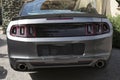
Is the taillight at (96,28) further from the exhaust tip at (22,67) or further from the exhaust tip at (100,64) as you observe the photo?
the exhaust tip at (22,67)

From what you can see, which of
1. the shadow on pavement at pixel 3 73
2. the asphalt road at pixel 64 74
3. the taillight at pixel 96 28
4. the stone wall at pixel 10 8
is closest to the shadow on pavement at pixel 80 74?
the asphalt road at pixel 64 74

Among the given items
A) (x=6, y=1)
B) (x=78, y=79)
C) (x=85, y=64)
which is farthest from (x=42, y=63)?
(x=6, y=1)

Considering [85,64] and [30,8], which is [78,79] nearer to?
[85,64]

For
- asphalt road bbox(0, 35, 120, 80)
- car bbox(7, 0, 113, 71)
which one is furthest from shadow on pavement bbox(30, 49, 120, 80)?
car bbox(7, 0, 113, 71)

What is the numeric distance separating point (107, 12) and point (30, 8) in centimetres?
648

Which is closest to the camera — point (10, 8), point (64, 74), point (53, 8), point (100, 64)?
point (100, 64)

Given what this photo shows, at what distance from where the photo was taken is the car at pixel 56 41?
217 inches

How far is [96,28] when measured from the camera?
5656mm

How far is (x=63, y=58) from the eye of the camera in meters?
5.53

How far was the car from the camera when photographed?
217 inches

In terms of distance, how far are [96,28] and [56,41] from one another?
74 cm

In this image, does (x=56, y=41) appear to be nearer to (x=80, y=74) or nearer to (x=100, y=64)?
(x=100, y=64)

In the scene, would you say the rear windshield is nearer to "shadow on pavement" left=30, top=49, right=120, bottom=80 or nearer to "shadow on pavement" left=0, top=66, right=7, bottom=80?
"shadow on pavement" left=30, top=49, right=120, bottom=80

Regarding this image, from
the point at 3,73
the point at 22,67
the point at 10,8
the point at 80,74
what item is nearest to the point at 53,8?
the point at 80,74
